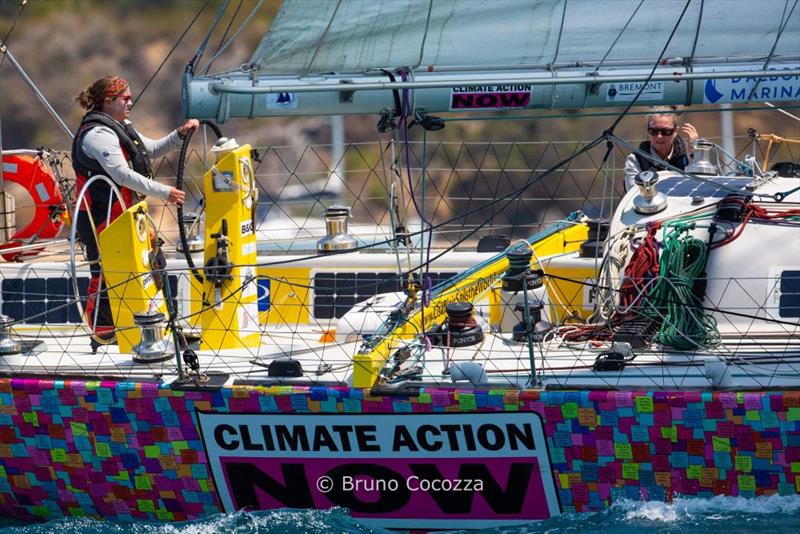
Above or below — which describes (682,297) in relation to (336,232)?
below

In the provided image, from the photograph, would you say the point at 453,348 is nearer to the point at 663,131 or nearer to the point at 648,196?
the point at 648,196

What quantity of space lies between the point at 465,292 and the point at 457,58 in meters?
1.14

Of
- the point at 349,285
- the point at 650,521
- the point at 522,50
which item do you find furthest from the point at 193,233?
the point at 650,521

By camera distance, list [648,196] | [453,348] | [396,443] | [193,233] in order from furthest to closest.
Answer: [193,233], [648,196], [453,348], [396,443]

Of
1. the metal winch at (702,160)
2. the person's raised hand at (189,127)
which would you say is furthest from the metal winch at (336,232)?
the metal winch at (702,160)

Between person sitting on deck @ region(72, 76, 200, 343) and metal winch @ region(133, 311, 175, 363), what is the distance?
13.5 inches

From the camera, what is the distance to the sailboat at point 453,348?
6.27 m

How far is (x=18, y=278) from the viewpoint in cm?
834

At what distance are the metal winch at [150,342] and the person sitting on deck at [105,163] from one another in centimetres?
34

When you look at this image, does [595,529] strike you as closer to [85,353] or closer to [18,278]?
[85,353]

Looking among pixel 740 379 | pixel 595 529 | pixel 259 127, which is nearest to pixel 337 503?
pixel 595 529

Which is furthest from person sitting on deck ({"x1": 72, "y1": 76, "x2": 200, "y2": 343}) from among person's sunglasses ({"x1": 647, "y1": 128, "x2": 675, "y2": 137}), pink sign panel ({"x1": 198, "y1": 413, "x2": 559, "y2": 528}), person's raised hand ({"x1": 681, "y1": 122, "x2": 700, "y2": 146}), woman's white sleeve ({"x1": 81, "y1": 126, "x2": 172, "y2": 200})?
person's raised hand ({"x1": 681, "y1": 122, "x2": 700, "y2": 146})

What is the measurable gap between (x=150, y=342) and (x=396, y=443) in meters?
1.26

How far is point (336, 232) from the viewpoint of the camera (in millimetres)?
8352
